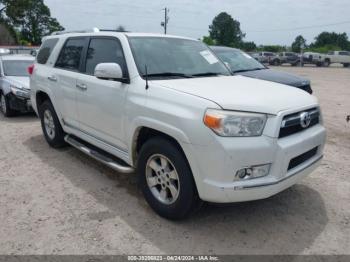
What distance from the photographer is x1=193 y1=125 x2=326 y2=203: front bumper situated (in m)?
2.97

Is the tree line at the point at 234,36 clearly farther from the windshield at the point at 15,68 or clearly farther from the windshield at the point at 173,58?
the windshield at the point at 173,58

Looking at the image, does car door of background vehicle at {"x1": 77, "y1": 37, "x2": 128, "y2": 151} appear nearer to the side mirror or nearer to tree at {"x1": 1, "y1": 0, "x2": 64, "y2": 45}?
the side mirror

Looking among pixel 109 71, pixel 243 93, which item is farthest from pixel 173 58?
pixel 243 93

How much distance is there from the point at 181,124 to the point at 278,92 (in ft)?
3.82

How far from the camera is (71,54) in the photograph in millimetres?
5156

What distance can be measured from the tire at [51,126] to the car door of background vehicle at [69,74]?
414 millimetres

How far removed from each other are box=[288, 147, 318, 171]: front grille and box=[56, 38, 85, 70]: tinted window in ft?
10.3

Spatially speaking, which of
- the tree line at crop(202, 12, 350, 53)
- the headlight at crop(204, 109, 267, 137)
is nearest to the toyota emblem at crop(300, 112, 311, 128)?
the headlight at crop(204, 109, 267, 137)

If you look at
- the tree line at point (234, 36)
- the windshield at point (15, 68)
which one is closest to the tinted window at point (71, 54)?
the windshield at point (15, 68)

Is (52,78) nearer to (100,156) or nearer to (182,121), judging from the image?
(100,156)

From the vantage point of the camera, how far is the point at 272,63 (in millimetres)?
42969

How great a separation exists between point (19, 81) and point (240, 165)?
7.34m

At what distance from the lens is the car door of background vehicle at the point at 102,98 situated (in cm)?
401

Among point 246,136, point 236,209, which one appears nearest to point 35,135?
point 236,209
